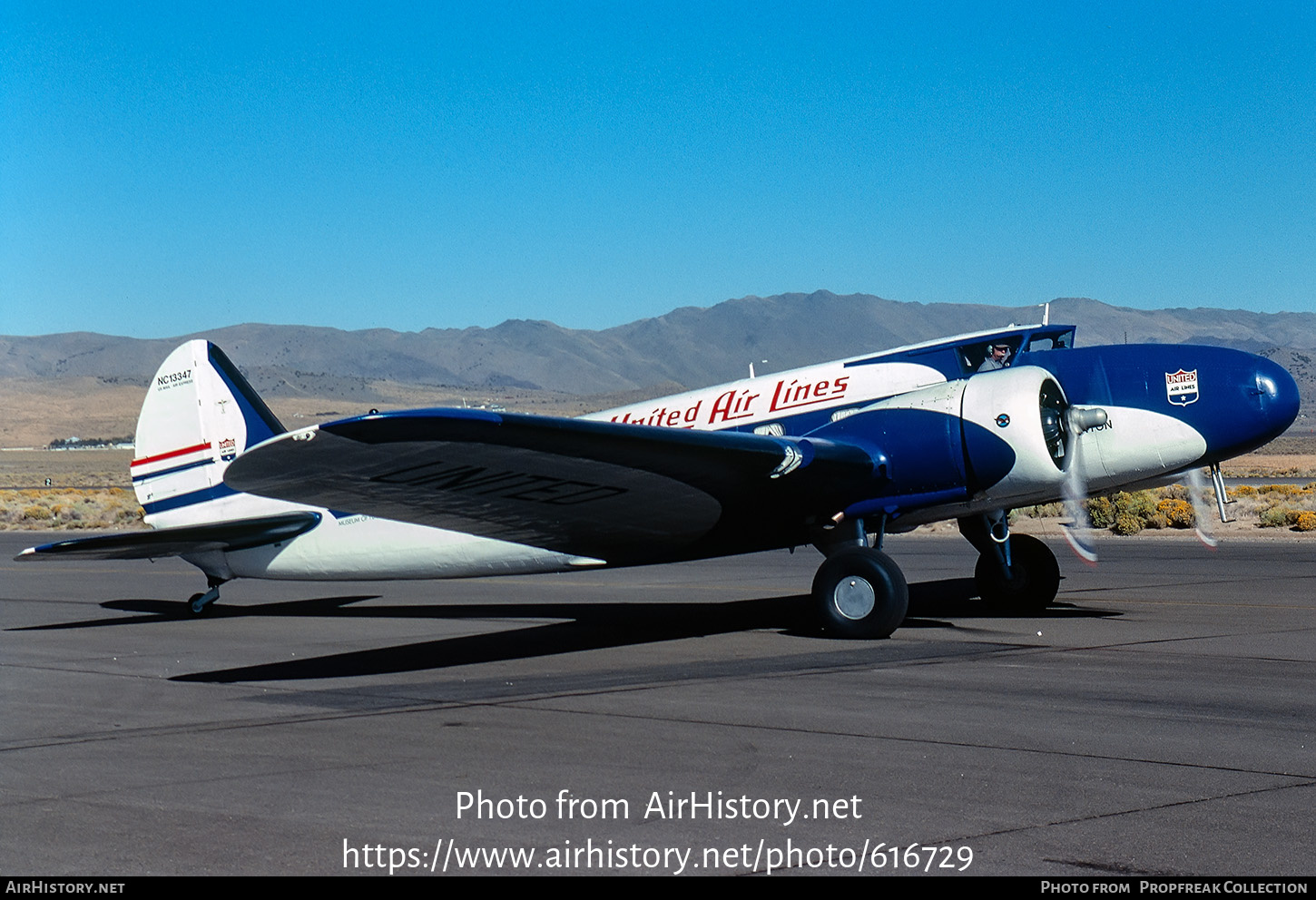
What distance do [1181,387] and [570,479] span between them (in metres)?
6.72

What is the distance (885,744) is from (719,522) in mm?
6102

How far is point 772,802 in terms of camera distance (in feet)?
21.8

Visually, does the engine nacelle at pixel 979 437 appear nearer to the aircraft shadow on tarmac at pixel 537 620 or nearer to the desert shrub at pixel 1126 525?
the aircraft shadow on tarmac at pixel 537 620

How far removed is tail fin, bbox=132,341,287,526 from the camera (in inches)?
664

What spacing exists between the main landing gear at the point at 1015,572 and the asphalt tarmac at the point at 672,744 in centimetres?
41

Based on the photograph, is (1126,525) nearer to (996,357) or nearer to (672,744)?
(996,357)

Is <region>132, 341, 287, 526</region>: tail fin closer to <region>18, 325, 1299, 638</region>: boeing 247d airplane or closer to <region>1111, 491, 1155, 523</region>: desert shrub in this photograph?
<region>18, 325, 1299, 638</region>: boeing 247d airplane

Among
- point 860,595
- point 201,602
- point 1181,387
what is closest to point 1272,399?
point 1181,387

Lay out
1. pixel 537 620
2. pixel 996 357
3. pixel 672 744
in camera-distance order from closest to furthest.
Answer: pixel 672 744 < pixel 996 357 < pixel 537 620

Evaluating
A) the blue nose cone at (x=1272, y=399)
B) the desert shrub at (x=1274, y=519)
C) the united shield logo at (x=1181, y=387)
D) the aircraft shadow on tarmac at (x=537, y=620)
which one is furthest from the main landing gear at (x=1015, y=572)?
the desert shrub at (x=1274, y=519)

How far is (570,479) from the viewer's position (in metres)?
12.1

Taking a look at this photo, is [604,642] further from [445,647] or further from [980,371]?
[980,371]

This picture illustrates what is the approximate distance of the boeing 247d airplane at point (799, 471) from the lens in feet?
38.1
